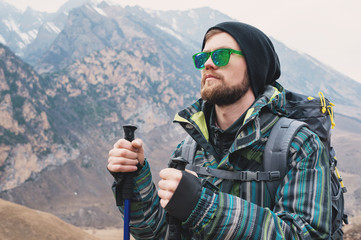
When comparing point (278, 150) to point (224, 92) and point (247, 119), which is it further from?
point (224, 92)

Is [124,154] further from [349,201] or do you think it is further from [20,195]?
[349,201]

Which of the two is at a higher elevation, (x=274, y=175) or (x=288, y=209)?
(x=274, y=175)

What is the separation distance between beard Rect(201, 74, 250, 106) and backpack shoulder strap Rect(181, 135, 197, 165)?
408 millimetres

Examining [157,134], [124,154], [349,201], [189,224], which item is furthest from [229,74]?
[157,134]

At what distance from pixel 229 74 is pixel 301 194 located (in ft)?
3.06

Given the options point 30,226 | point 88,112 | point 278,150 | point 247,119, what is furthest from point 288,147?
point 88,112

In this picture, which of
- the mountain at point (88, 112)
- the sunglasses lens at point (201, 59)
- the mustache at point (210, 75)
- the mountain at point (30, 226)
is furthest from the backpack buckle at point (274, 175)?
the mountain at point (88, 112)

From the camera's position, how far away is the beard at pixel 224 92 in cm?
213

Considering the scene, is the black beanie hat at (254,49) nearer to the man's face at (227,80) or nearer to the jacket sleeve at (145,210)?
the man's face at (227,80)

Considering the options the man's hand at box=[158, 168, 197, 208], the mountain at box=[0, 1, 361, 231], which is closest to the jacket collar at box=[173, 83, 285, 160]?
the man's hand at box=[158, 168, 197, 208]

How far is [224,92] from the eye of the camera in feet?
6.97

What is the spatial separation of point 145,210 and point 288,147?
1.07 metres

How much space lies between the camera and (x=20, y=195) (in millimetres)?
38969

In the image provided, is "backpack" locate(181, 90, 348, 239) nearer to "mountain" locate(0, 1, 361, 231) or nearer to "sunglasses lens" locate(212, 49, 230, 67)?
"sunglasses lens" locate(212, 49, 230, 67)
